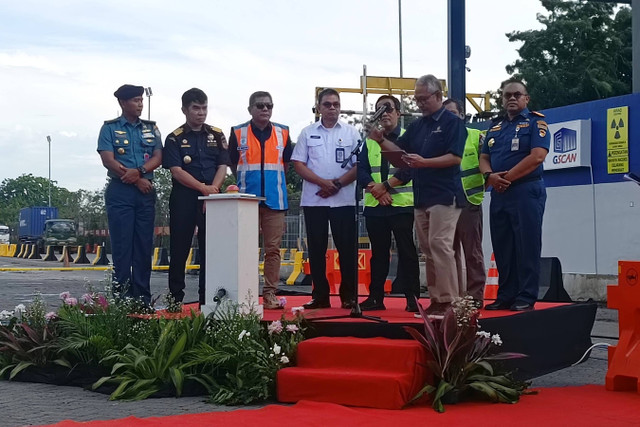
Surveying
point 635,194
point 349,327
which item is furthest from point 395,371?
point 635,194

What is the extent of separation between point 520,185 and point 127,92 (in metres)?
3.68

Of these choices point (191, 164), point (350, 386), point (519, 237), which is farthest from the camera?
point (191, 164)

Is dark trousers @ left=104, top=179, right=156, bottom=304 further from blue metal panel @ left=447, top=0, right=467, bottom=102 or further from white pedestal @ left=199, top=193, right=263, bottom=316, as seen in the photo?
blue metal panel @ left=447, top=0, right=467, bottom=102

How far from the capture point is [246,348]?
21.5 feet

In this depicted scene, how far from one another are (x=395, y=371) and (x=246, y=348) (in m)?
1.11

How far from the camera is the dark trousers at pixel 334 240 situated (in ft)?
26.6

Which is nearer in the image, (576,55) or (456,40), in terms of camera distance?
(456,40)

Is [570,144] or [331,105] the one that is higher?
[570,144]

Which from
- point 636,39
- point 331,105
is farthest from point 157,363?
point 636,39

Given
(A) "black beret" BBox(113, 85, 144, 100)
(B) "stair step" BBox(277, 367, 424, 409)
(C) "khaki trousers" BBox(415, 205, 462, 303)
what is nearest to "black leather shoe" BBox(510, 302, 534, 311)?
(C) "khaki trousers" BBox(415, 205, 462, 303)

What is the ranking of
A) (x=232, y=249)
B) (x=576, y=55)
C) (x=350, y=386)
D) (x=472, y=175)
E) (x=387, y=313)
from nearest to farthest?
(x=350, y=386)
(x=232, y=249)
(x=387, y=313)
(x=472, y=175)
(x=576, y=55)

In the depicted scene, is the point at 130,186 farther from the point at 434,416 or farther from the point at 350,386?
the point at 434,416

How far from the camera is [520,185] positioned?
8008 mm

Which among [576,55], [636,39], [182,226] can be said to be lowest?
[182,226]
